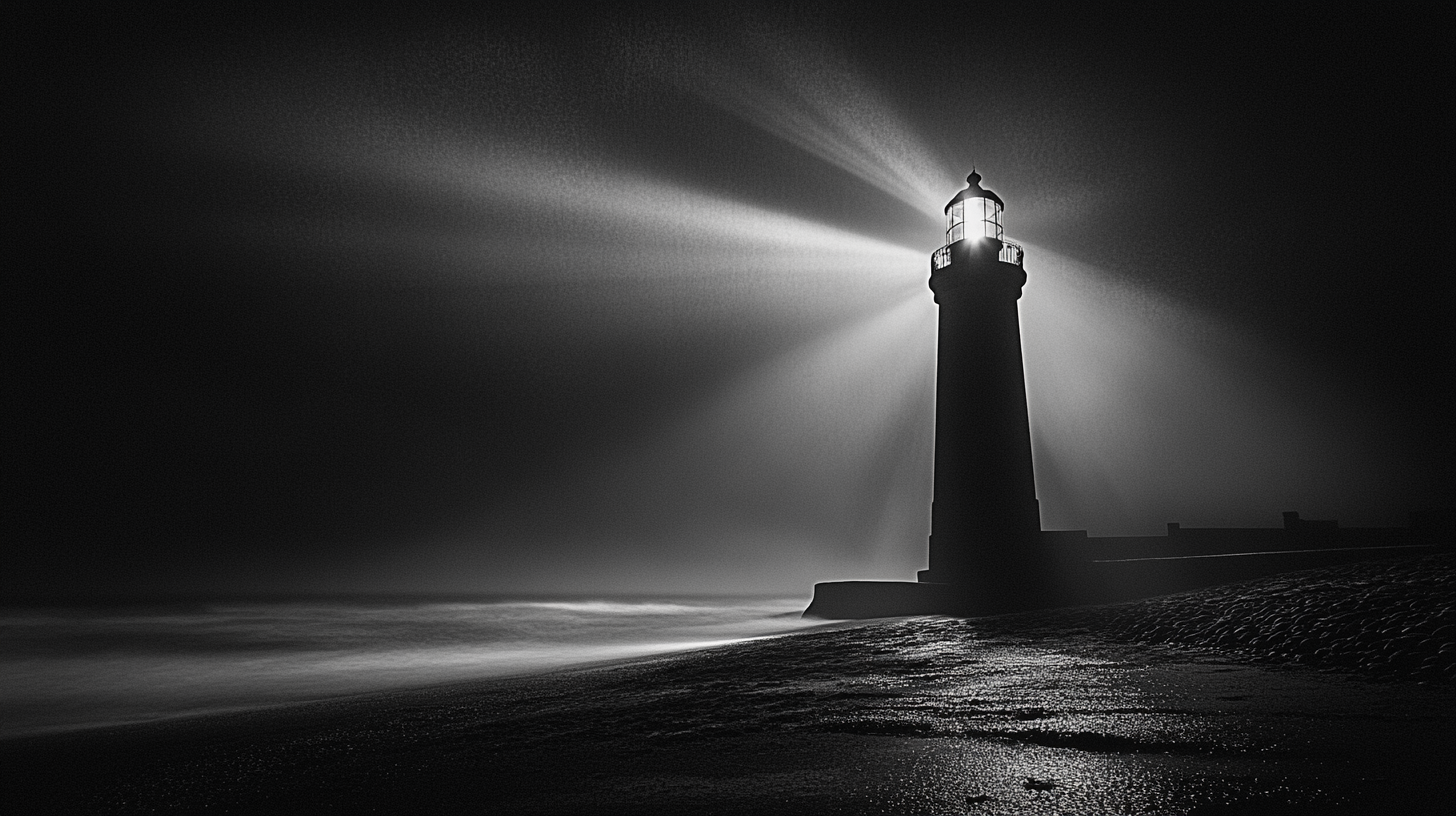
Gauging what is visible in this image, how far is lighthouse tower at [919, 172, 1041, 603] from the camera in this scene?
17422 mm

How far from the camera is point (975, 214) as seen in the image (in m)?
18.8

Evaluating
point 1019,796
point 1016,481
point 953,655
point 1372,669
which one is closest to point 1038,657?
point 953,655

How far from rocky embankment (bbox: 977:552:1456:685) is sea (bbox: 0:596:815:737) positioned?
21.4 ft

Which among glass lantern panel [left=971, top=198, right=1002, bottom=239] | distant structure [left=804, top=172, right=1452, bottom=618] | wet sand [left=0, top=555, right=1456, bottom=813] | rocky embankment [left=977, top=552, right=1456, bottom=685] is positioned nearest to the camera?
wet sand [left=0, top=555, right=1456, bottom=813]

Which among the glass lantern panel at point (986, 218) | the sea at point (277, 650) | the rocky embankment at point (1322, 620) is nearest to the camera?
the rocky embankment at point (1322, 620)

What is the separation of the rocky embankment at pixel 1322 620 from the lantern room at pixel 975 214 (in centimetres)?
1089

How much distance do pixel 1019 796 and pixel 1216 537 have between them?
1792 centimetres

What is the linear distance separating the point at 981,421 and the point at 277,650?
73.4ft

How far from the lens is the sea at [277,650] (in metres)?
13.1

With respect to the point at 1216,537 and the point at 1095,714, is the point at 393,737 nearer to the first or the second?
the point at 1095,714

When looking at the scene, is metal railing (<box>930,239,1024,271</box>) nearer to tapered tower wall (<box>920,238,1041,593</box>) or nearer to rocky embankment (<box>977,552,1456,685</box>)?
tapered tower wall (<box>920,238,1041,593</box>)

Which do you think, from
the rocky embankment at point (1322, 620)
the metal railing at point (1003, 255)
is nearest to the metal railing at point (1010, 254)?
the metal railing at point (1003, 255)

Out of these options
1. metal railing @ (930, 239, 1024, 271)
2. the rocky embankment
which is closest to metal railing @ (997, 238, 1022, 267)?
metal railing @ (930, 239, 1024, 271)

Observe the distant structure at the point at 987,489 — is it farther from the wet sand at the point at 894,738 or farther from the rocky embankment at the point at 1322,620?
the wet sand at the point at 894,738
